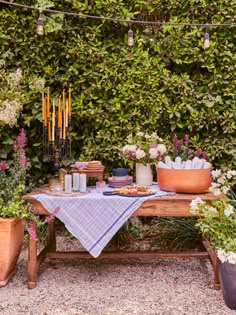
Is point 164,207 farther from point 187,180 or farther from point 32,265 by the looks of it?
point 32,265

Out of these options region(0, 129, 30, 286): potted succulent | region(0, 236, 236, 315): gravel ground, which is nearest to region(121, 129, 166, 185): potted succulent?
region(0, 236, 236, 315): gravel ground

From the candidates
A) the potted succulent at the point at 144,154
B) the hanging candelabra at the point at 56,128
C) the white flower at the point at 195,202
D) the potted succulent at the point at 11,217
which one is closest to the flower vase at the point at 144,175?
the potted succulent at the point at 144,154

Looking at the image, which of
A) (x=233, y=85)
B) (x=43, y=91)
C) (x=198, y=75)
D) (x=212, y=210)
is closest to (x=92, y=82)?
(x=43, y=91)

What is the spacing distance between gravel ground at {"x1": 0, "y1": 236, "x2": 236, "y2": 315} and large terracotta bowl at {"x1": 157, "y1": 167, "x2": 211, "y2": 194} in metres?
0.67

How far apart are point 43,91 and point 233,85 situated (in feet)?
5.63

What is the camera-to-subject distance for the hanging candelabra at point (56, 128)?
10.8 feet

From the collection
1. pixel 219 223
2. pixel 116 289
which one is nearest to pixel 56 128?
pixel 116 289

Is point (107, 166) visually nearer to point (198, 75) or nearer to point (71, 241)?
point (71, 241)

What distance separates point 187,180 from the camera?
3.05 meters

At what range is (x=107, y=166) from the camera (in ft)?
13.6

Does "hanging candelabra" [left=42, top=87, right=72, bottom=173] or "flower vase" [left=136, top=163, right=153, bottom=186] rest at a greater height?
"hanging candelabra" [left=42, top=87, right=72, bottom=173]

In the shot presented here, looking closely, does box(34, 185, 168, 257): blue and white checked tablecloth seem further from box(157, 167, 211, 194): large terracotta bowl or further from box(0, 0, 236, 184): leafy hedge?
box(0, 0, 236, 184): leafy hedge

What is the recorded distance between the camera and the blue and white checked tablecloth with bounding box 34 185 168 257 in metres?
2.95

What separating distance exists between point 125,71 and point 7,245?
1.87 m
